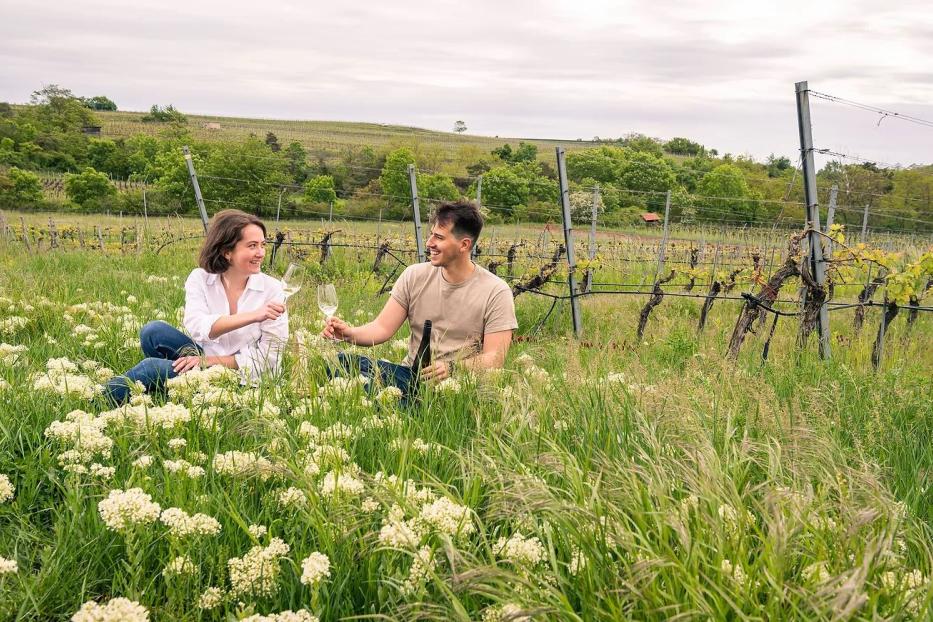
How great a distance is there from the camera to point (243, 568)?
1.98m

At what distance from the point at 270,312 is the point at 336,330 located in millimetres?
431

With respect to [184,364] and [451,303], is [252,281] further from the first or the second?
[451,303]

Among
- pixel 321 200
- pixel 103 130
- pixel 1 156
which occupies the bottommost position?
pixel 321 200

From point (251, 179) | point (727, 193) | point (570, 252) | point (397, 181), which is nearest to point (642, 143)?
point (727, 193)

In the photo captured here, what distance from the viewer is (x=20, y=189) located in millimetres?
55062

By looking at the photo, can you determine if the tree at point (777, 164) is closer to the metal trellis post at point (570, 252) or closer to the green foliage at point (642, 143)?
the green foliage at point (642, 143)

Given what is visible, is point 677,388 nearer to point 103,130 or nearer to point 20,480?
point 20,480

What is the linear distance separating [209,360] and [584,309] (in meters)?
6.92

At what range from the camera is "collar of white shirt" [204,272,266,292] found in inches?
184

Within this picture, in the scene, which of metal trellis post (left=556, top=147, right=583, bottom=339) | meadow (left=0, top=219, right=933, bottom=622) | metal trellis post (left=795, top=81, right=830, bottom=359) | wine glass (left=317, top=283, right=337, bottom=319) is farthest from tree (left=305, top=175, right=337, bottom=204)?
meadow (left=0, top=219, right=933, bottom=622)

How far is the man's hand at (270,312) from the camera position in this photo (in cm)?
413

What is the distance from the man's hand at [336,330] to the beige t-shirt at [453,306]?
1.82 feet

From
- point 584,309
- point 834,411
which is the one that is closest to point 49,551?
point 834,411

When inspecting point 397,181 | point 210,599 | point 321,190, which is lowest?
point 210,599
